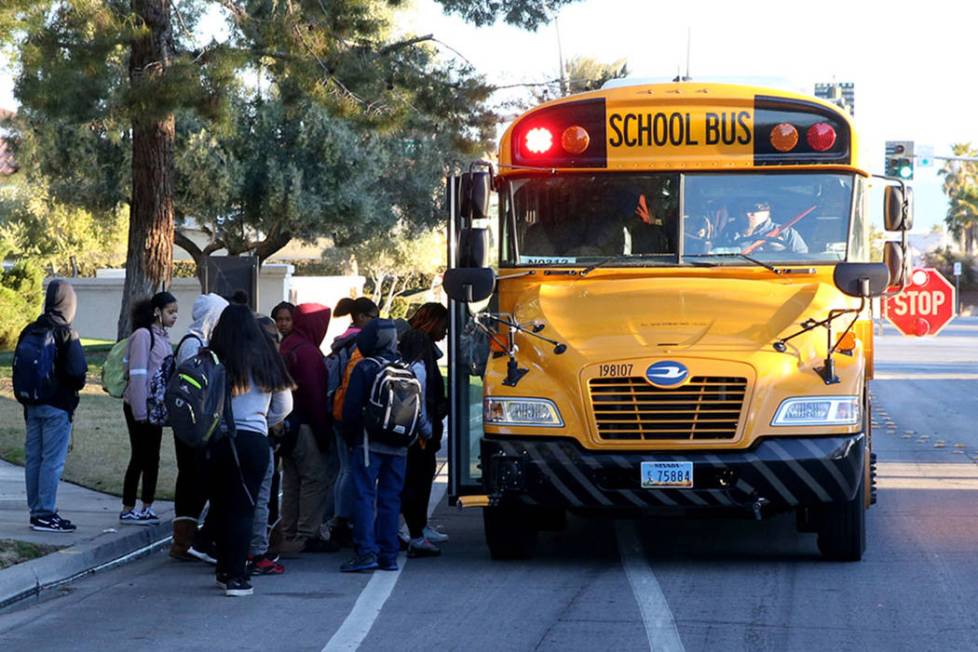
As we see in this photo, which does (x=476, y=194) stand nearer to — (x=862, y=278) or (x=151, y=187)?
(x=862, y=278)

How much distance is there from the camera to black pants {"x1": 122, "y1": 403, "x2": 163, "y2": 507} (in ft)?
33.8

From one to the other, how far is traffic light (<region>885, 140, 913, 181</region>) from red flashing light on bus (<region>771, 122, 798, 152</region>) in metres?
21.8

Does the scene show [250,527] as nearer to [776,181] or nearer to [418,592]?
[418,592]

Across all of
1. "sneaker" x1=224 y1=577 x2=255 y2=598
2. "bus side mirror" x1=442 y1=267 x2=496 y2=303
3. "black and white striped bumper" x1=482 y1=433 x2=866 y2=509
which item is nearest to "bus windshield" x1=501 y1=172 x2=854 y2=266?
"bus side mirror" x1=442 y1=267 x2=496 y2=303

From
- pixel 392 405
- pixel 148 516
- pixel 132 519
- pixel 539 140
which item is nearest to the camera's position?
pixel 392 405

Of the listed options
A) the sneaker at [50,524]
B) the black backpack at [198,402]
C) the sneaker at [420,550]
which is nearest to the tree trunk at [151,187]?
the sneaker at [50,524]

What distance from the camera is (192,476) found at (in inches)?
371

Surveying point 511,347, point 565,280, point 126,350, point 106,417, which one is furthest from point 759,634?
point 106,417

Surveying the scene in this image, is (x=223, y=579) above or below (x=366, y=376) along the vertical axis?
below

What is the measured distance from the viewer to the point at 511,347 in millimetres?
8945

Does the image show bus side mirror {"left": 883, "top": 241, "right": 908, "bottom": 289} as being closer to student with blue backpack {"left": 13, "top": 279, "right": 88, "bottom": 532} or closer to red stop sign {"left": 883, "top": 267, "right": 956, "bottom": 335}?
student with blue backpack {"left": 13, "top": 279, "right": 88, "bottom": 532}

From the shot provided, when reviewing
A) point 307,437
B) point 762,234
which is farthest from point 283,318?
point 762,234

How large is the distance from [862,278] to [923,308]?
1189 centimetres

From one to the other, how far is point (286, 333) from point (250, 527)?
90.3 inches
